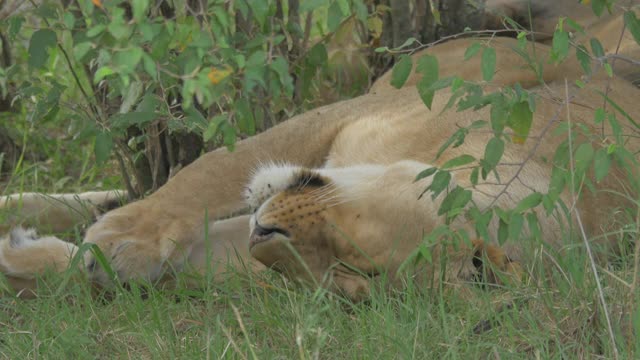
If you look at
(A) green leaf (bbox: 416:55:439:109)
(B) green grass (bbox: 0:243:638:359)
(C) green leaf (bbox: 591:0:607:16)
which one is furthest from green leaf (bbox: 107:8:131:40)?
(C) green leaf (bbox: 591:0:607:16)

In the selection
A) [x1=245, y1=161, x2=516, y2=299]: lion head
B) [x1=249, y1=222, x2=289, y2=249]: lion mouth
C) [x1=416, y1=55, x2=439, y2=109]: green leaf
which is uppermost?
[x1=416, y1=55, x2=439, y2=109]: green leaf

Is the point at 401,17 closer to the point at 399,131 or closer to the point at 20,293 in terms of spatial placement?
the point at 399,131

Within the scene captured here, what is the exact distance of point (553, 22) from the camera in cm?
441

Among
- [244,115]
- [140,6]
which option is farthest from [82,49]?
[244,115]

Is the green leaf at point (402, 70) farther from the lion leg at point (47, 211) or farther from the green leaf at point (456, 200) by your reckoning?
the lion leg at point (47, 211)

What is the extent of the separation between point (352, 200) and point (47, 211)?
1.43 meters

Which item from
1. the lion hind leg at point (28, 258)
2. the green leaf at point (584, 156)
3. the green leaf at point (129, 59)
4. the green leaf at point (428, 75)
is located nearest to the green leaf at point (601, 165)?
the green leaf at point (584, 156)

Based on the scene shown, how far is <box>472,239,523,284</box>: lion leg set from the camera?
252 cm

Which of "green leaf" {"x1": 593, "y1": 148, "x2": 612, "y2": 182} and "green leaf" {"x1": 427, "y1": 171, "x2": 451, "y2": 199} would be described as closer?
"green leaf" {"x1": 593, "y1": 148, "x2": 612, "y2": 182}

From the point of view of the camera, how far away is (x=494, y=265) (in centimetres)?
254

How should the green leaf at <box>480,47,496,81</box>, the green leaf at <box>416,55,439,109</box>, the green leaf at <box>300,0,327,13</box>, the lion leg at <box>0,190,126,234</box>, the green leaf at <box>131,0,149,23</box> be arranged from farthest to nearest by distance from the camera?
the lion leg at <box>0,190,126,234</box> → the green leaf at <box>416,55,439,109</box> → the green leaf at <box>480,47,496,81</box> → the green leaf at <box>300,0,327,13</box> → the green leaf at <box>131,0,149,23</box>

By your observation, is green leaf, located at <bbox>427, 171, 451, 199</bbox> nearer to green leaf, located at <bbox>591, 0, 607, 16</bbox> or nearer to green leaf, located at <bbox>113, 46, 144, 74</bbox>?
green leaf, located at <bbox>591, 0, 607, 16</bbox>

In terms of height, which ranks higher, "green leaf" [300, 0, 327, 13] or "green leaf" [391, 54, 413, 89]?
"green leaf" [300, 0, 327, 13]

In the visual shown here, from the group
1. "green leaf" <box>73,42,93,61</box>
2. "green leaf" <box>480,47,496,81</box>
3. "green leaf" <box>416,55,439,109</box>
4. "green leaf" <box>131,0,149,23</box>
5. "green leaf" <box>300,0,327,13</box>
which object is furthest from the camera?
"green leaf" <box>416,55,439,109</box>
